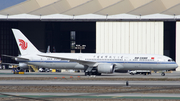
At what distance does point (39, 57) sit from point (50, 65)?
2518mm

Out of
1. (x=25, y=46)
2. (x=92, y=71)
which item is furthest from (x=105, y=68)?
(x=25, y=46)

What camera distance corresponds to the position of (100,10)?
8269cm

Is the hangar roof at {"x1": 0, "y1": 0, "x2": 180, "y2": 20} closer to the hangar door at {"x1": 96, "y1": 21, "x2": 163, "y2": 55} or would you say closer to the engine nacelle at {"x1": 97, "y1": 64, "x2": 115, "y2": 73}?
the hangar door at {"x1": 96, "y1": 21, "x2": 163, "y2": 55}

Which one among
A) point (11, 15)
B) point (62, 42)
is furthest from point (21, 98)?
point (62, 42)

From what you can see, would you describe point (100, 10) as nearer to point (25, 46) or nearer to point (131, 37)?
point (131, 37)

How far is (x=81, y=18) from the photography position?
81625 mm

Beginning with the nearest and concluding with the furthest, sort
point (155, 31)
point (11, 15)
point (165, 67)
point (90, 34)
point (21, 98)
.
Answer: point (21, 98) → point (165, 67) → point (155, 31) → point (11, 15) → point (90, 34)

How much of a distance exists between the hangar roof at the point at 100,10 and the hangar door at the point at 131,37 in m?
2.12

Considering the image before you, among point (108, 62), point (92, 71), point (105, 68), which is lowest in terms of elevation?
point (92, 71)

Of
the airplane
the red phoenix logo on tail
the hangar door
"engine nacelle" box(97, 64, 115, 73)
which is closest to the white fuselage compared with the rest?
the airplane

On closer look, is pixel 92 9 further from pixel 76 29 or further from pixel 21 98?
pixel 21 98

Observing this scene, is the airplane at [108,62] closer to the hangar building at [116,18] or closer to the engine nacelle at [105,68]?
the engine nacelle at [105,68]

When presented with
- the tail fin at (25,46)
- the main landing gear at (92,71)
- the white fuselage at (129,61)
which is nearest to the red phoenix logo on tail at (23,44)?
the tail fin at (25,46)

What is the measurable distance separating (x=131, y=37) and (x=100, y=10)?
11965 millimetres
